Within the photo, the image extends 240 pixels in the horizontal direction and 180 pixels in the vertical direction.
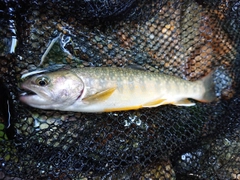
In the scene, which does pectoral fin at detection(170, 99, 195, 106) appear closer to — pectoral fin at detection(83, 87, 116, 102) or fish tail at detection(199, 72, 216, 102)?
fish tail at detection(199, 72, 216, 102)

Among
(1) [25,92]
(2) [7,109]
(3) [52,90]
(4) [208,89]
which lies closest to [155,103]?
(4) [208,89]

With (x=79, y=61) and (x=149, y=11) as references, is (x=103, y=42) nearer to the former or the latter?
(x=79, y=61)

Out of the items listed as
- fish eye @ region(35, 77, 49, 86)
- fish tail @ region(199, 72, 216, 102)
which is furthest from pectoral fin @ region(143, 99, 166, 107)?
fish eye @ region(35, 77, 49, 86)

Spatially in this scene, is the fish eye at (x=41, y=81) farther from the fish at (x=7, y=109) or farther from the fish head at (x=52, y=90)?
the fish at (x=7, y=109)

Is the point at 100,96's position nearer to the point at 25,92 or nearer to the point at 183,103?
the point at 25,92

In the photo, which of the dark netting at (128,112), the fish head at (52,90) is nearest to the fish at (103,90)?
the fish head at (52,90)
